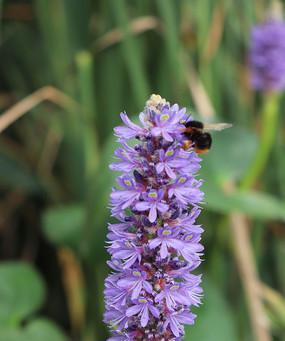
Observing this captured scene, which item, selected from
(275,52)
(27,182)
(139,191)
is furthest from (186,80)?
(139,191)

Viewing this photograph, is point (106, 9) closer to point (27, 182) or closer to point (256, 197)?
point (27, 182)

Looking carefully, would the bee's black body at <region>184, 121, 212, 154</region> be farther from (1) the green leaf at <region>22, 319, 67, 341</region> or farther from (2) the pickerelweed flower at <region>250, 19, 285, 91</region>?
(2) the pickerelweed flower at <region>250, 19, 285, 91</region>

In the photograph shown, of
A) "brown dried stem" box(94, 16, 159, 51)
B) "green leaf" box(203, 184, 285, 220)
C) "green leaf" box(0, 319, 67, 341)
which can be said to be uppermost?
"brown dried stem" box(94, 16, 159, 51)

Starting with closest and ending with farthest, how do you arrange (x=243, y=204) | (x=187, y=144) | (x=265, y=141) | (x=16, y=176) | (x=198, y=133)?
(x=187, y=144) < (x=198, y=133) < (x=243, y=204) < (x=265, y=141) < (x=16, y=176)

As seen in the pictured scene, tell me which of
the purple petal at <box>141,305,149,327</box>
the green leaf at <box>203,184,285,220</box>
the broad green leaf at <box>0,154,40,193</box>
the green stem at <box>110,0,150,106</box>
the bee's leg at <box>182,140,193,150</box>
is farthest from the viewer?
the broad green leaf at <box>0,154,40,193</box>

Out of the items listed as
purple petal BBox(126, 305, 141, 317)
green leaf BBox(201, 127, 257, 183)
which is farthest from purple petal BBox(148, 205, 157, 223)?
green leaf BBox(201, 127, 257, 183)

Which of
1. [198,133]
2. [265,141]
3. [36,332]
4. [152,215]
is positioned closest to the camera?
[152,215]

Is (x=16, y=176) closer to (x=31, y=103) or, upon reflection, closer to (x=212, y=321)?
(x=31, y=103)

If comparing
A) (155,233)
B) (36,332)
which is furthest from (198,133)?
(36,332)
